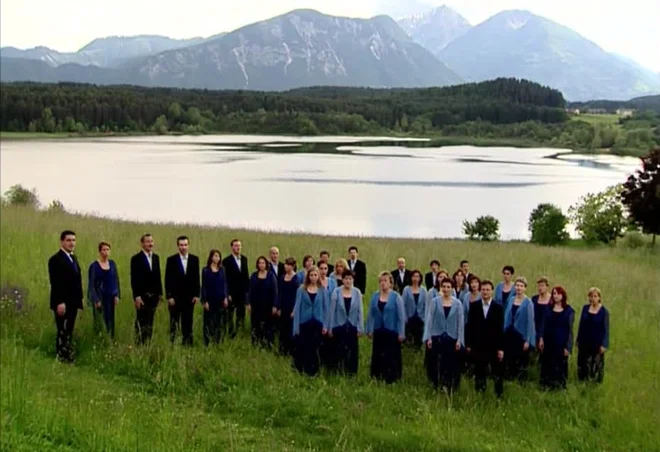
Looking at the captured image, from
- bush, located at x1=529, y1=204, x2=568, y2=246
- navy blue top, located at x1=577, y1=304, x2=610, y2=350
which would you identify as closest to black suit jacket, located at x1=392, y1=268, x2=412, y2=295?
navy blue top, located at x1=577, y1=304, x2=610, y2=350

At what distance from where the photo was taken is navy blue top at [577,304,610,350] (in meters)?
9.01

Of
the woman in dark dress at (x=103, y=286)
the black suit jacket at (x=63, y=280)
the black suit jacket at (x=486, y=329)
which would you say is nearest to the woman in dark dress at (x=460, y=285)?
the black suit jacket at (x=486, y=329)

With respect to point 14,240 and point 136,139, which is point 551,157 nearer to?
point 136,139

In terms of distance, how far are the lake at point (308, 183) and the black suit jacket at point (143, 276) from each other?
76.1 ft

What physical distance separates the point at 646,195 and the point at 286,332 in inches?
812

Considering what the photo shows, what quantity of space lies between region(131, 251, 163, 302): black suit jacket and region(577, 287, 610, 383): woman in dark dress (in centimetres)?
538

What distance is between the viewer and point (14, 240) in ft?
52.6

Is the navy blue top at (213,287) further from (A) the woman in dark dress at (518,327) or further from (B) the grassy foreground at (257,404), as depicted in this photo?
(A) the woman in dark dress at (518,327)

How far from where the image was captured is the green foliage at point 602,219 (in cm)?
3238

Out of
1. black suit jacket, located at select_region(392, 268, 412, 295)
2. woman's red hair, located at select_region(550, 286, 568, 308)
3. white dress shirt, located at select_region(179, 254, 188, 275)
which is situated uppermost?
white dress shirt, located at select_region(179, 254, 188, 275)

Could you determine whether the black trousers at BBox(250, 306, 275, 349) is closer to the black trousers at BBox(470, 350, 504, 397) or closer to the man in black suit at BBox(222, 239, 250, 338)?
the man in black suit at BBox(222, 239, 250, 338)

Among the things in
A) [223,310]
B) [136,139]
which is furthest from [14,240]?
[136,139]

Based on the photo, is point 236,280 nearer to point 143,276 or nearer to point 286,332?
point 286,332

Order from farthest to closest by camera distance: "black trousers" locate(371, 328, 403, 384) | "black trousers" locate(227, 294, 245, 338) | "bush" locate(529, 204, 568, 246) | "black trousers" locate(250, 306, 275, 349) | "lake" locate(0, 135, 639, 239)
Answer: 1. "lake" locate(0, 135, 639, 239)
2. "bush" locate(529, 204, 568, 246)
3. "black trousers" locate(227, 294, 245, 338)
4. "black trousers" locate(250, 306, 275, 349)
5. "black trousers" locate(371, 328, 403, 384)
